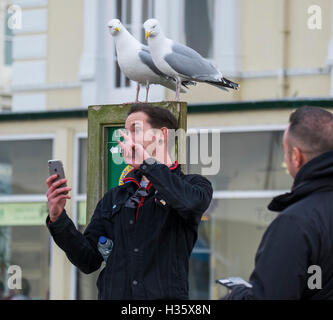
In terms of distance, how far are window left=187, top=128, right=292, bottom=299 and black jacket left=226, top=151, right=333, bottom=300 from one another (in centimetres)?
635

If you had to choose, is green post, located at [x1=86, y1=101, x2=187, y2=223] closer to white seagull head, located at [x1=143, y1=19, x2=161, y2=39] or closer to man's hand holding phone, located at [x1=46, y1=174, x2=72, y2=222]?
white seagull head, located at [x1=143, y1=19, x2=161, y2=39]

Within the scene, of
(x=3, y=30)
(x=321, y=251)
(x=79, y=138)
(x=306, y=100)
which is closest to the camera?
(x=321, y=251)

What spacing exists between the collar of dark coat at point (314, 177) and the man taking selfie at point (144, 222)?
0.55m

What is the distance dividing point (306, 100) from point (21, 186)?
3809 mm

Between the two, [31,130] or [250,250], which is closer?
[250,250]

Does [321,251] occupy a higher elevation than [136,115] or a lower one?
lower

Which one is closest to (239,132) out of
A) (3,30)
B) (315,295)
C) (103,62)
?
(103,62)

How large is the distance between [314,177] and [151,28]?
2.43 meters

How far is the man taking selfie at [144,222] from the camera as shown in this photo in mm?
3154

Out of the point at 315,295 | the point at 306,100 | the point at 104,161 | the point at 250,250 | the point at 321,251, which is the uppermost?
the point at 306,100

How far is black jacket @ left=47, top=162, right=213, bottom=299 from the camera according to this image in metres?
3.13

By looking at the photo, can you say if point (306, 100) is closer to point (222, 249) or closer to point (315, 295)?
point (222, 249)

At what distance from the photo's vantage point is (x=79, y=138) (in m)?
9.76

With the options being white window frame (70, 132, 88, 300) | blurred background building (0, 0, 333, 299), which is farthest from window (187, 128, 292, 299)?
white window frame (70, 132, 88, 300)
